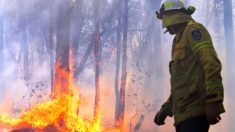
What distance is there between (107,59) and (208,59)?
1456cm

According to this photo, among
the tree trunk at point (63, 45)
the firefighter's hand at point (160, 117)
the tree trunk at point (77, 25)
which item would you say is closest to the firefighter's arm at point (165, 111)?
the firefighter's hand at point (160, 117)

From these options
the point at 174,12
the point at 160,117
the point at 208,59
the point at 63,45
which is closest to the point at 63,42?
the point at 63,45

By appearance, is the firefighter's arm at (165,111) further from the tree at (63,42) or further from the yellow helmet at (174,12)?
the tree at (63,42)

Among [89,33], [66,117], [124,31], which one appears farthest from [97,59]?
[66,117]

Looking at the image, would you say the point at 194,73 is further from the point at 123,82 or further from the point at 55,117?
the point at 123,82

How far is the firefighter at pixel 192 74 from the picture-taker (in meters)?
2.85

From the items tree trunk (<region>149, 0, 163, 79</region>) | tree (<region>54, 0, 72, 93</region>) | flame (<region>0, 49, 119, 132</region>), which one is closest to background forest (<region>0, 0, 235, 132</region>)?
tree trunk (<region>149, 0, 163, 79</region>)

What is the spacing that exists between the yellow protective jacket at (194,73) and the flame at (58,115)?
7.38m

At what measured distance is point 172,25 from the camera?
11.0 feet

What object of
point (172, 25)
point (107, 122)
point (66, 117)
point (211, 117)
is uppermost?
point (172, 25)

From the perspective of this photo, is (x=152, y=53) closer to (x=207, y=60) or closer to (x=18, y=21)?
(x=18, y=21)

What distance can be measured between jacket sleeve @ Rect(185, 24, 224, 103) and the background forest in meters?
10.3

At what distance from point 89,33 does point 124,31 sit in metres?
1.91

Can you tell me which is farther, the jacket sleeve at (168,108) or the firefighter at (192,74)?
the jacket sleeve at (168,108)
